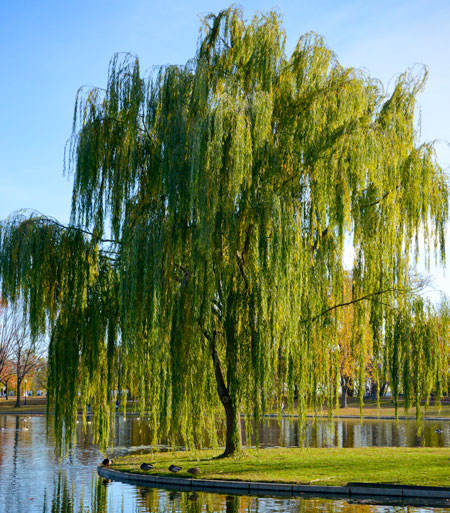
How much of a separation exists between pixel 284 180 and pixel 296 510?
7597 millimetres

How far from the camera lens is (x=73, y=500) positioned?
46.2 ft

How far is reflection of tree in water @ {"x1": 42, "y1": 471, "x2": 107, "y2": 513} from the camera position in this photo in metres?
12.9

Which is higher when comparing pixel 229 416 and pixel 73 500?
pixel 229 416

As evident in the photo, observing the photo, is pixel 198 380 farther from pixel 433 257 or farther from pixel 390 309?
pixel 433 257

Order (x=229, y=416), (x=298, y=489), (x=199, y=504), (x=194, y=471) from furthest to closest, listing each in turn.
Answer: (x=229, y=416)
(x=194, y=471)
(x=298, y=489)
(x=199, y=504)

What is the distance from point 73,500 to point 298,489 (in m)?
4.89

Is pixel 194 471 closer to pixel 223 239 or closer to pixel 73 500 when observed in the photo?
pixel 73 500

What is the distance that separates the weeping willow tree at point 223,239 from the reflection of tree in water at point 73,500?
1389mm

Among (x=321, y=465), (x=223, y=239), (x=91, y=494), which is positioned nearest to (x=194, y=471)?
(x=91, y=494)

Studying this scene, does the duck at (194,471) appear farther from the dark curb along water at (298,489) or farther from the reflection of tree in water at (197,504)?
the reflection of tree in water at (197,504)

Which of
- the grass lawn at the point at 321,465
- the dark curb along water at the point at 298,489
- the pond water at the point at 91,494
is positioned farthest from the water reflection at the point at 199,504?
the grass lawn at the point at 321,465

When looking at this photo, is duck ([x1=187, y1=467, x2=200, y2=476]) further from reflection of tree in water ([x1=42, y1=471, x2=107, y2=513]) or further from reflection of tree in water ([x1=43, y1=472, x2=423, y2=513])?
reflection of tree in water ([x1=42, y1=471, x2=107, y2=513])

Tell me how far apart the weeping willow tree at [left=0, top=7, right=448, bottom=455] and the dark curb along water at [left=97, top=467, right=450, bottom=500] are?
1207mm

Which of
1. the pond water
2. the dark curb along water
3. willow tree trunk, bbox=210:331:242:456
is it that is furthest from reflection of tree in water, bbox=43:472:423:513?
willow tree trunk, bbox=210:331:242:456
